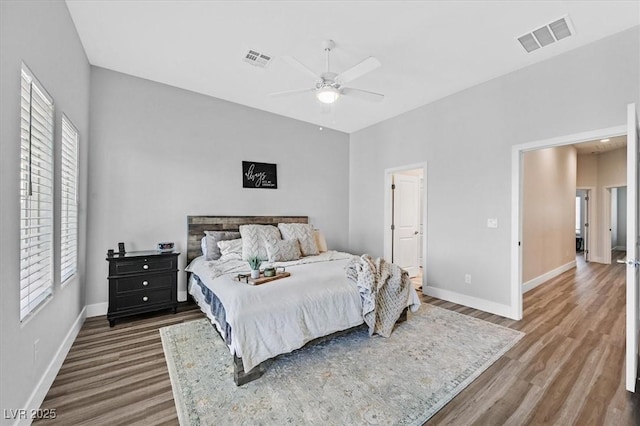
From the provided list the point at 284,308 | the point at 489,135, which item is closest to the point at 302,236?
the point at 284,308

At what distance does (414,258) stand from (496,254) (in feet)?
7.13

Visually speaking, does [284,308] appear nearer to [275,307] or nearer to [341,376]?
[275,307]

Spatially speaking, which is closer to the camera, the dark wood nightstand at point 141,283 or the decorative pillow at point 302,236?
the dark wood nightstand at point 141,283

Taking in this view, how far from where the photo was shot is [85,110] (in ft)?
10.9

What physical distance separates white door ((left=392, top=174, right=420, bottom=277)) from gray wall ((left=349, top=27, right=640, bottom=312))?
1.16 ft

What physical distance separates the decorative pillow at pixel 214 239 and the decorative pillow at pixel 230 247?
3.0 inches

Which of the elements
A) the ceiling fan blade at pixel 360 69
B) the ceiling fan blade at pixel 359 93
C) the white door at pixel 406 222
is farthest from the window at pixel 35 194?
the white door at pixel 406 222

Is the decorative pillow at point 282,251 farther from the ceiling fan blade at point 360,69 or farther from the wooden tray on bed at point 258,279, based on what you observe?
the ceiling fan blade at point 360,69

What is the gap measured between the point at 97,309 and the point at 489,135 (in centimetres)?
560

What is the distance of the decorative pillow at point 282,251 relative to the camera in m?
3.66

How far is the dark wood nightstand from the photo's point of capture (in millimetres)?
3230

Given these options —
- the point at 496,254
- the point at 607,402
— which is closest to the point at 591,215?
the point at 496,254

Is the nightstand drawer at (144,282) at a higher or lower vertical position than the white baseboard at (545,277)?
higher

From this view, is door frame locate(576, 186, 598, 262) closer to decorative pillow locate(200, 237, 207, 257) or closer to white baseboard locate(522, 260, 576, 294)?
white baseboard locate(522, 260, 576, 294)
